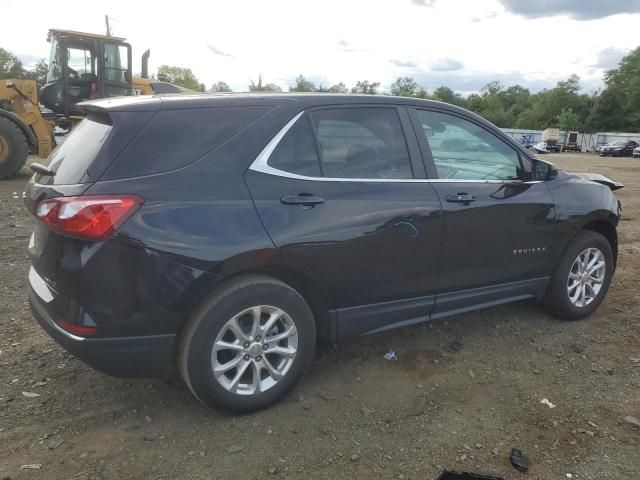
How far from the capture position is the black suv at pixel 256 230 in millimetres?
2586

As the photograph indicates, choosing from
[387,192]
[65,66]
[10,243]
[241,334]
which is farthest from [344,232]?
[65,66]

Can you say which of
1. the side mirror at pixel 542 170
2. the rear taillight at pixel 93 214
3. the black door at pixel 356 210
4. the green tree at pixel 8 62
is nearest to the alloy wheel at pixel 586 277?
the side mirror at pixel 542 170

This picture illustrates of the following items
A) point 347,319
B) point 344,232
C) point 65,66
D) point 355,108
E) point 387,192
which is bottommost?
point 347,319

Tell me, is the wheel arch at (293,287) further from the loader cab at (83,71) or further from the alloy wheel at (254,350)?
the loader cab at (83,71)

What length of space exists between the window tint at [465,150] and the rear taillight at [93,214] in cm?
203

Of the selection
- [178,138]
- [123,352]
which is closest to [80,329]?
[123,352]

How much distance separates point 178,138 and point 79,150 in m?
0.54

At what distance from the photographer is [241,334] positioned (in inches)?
113

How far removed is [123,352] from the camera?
2.64 metres

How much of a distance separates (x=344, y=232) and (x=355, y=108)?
0.85 metres

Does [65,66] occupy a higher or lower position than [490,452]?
higher

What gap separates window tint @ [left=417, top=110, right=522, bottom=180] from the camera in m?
3.65

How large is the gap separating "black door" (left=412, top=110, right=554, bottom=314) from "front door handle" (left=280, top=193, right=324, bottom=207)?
36.7 inches

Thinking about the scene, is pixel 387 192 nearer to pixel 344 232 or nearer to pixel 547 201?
pixel 344 232
